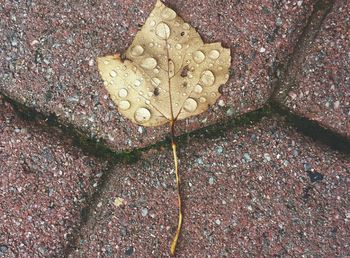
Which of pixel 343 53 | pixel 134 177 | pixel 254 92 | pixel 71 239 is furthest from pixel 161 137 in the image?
pixel 343 53

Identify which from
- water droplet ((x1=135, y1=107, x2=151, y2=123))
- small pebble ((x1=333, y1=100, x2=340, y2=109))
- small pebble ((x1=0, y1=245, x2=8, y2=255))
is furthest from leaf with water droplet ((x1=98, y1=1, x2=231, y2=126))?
small pebble ((x1=0, y1=245, x2=8, y2=255))

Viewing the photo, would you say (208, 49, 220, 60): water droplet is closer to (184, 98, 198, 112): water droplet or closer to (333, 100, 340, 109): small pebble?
(184, 98, 198, 112): water droplet

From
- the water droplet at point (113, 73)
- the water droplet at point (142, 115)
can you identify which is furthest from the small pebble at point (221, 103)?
the water droplet at point (113, 73)

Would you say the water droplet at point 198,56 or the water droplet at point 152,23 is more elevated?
the water droplet at point 152,23

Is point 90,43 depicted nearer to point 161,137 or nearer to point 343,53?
point 161,137

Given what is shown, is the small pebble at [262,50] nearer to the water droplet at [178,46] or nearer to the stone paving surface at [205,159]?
the stone paving surface at [205,159]

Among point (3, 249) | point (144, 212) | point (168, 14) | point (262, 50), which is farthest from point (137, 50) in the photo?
point (3, 249)
